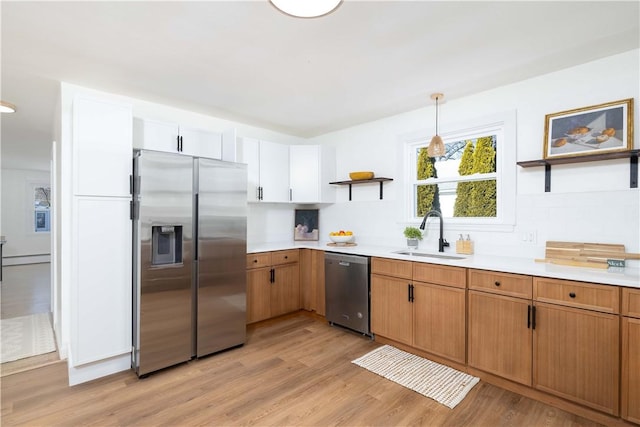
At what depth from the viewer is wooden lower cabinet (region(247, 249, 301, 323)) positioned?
347 cm

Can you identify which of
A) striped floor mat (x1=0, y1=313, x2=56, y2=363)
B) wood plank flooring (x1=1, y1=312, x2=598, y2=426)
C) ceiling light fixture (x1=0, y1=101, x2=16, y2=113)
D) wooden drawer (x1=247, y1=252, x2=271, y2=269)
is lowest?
striped floor mat (x1=0, y1=313, x2=56, y2=363)

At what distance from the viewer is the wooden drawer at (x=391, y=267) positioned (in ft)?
9.39

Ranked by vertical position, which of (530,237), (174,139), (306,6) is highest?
(306,6)

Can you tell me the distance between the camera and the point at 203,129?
350cm

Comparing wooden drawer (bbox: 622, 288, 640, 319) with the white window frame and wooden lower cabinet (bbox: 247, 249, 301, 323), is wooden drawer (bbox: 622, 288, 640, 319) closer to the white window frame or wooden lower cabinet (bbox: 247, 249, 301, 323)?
the white window frame

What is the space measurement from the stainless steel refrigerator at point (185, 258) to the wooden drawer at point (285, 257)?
0.63 m

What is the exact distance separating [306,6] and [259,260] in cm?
264

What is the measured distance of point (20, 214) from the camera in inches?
315

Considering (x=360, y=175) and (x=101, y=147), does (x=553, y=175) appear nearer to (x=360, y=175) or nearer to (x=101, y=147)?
(x=360, y=175)

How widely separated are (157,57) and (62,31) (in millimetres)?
548

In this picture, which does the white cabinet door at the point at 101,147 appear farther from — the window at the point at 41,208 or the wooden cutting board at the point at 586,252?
the window at the point at 41,208

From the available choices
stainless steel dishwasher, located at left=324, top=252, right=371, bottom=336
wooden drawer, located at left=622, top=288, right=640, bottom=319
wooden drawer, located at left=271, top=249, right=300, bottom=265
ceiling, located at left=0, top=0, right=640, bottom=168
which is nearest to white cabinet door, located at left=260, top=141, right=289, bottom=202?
wooden drawer, located at left=271, top=249, right=300, bottom=265

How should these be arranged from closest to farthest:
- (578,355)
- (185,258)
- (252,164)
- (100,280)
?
(578,355) < (100,280) < (185,258) < (252,164)

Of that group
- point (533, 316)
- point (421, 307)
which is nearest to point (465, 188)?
point (421, 307)
